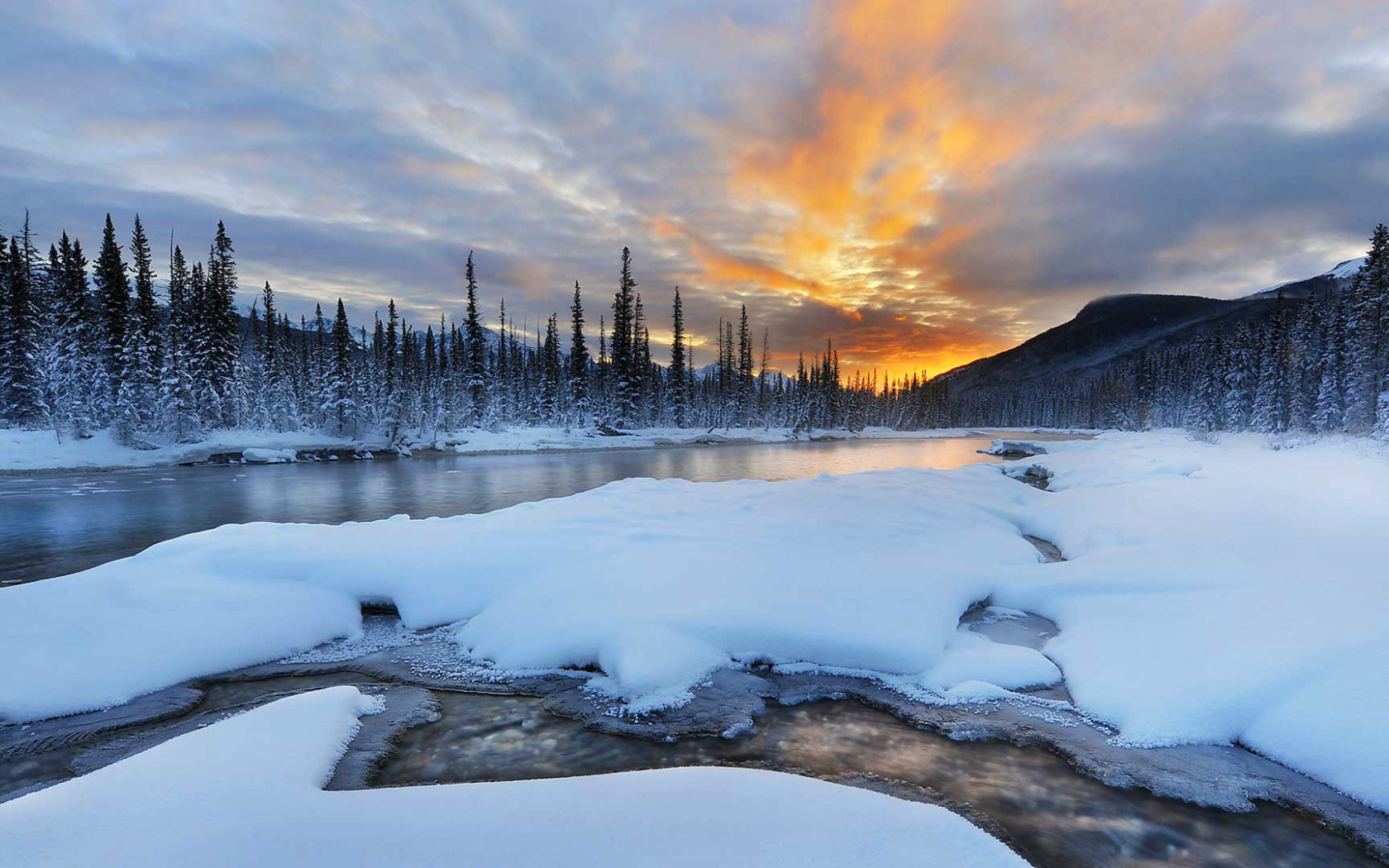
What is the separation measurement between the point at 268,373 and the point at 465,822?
70.0 meters

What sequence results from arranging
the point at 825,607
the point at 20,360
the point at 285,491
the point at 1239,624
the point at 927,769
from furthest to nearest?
the point at 20,360 < the point at 285,491 < the point at 825,607 < the point at 1239,624 < the point at 927,769

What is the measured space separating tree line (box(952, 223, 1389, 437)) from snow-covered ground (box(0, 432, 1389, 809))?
1668 inches

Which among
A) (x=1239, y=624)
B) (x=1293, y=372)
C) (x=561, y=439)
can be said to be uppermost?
(x=1293, y=372)

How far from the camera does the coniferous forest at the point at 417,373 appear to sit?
36719 mm

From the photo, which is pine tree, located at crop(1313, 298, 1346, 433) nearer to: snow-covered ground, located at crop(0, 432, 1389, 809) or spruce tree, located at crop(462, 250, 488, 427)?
snow-covered ground, located at crop(0, 432, 1389, 809)

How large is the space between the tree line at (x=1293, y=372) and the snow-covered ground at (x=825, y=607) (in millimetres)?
42357

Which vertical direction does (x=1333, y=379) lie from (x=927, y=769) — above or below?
above

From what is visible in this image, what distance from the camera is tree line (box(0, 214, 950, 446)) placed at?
120ft

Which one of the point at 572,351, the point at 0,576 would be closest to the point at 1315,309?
the point at 572,351

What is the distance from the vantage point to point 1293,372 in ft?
164

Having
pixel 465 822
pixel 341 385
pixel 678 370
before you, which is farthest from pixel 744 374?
pixel 465 822

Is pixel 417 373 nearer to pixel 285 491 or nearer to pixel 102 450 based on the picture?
pixel 102 450

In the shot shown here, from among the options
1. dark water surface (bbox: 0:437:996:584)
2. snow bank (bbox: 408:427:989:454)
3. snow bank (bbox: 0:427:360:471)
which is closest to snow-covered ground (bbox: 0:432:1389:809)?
dark water surface (bbox: 0:437:996:584)

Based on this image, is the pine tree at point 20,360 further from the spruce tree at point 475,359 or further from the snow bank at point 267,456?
the spruce tree at point 475,359
